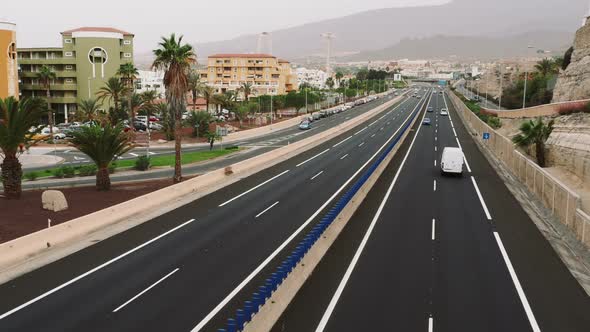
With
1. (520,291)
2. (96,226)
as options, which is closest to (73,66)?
(96,226)

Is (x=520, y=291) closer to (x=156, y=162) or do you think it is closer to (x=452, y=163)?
(x=452, y=163)

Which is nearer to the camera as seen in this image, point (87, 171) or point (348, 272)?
point (348, 272)


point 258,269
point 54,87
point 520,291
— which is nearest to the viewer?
point 520,291

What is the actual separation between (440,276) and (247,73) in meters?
152

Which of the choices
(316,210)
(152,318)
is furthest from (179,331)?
(316,210)

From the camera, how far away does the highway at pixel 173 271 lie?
49.4 feet

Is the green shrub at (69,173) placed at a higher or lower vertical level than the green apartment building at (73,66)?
lower

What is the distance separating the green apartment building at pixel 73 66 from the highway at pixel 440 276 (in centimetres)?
8944

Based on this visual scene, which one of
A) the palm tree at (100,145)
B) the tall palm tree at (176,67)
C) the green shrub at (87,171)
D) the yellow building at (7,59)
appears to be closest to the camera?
the palm tree at (100,145)

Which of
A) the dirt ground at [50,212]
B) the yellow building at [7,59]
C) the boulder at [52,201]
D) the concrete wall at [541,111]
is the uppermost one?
the yellow building at [7,59]

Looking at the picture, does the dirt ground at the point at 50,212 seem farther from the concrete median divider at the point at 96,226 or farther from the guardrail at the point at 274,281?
the guardrail at the point at 274,281

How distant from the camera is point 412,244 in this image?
73.1 ft

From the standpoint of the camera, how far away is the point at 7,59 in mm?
72875

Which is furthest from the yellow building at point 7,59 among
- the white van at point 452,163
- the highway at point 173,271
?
the white van at point 452,163
